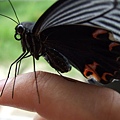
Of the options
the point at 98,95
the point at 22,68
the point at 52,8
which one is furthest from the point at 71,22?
the point at 22,68

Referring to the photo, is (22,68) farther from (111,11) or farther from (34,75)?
(111,11)

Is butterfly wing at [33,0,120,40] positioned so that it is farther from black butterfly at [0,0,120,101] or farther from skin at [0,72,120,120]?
skin at [0,72,120,120]

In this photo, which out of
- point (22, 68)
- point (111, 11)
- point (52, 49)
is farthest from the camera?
point (22, 68)

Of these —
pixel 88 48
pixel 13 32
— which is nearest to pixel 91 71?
pixel 88 48

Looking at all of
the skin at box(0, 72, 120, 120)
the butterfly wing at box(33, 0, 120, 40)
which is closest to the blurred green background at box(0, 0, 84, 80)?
the skin at box(0, 72, 120, 120)

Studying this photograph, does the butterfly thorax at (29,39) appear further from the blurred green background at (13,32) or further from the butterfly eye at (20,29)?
the blurred green background at (13,32)

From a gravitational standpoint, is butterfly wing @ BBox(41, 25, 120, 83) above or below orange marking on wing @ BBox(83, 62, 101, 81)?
above

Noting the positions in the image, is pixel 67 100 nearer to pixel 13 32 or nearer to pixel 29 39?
pixel 29 39
